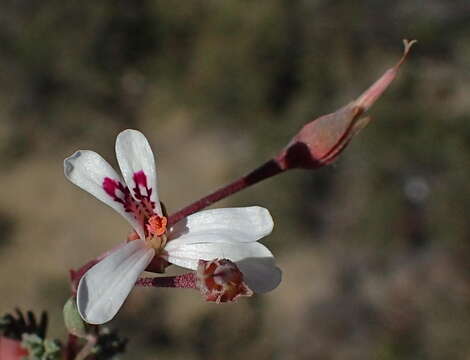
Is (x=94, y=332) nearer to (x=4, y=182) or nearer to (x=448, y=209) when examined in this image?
(x=448, y=209)

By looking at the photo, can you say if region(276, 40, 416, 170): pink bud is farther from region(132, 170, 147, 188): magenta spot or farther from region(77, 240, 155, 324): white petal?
region(77, 240, 155, 324): white petal

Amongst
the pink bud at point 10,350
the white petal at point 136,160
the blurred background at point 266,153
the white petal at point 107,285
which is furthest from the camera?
the blurred background at point 266,153

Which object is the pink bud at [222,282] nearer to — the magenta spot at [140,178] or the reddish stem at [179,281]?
the reddish stem at [179,281]

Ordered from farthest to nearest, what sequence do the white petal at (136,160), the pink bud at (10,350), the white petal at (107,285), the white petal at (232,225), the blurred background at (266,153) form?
the blurred background at (266,153) → the pink bud at (10,350) → the white petal at (136,160) → the white petal at (232,225) → the white petal at (107,285)

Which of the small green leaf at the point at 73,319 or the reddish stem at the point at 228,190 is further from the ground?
the reddish stem at the point at 228,190

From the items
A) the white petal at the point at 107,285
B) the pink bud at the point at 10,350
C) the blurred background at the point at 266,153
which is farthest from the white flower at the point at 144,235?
the blurred background at the point at 266,153

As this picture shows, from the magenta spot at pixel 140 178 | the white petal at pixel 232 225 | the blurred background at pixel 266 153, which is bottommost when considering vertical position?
the white petal at pixel 232 225

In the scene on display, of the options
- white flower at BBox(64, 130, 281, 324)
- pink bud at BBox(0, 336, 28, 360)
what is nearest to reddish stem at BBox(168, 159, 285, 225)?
white flower at BBox(64, 130, 281, 324)
